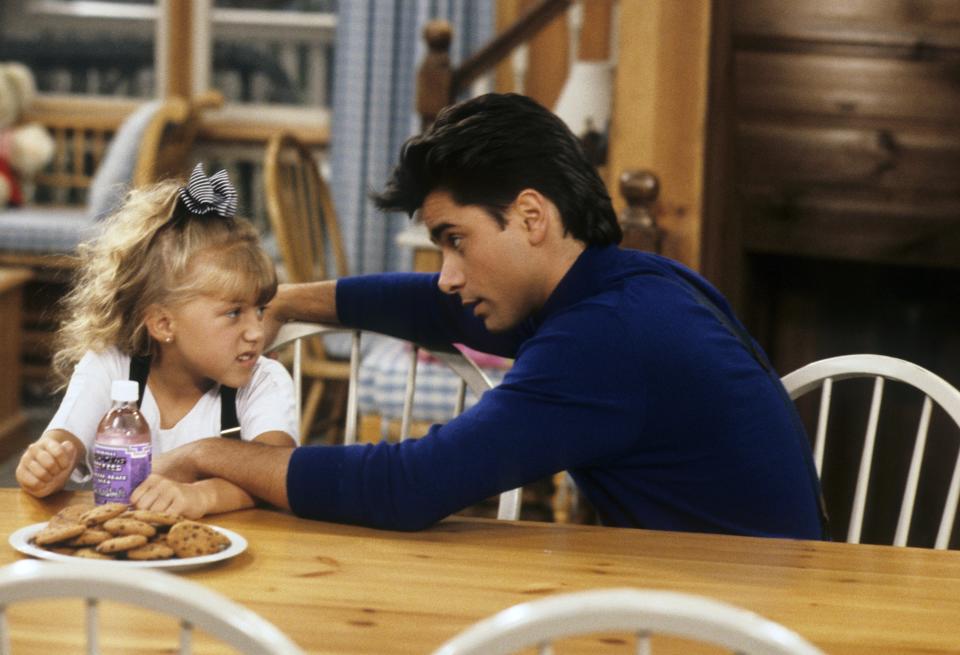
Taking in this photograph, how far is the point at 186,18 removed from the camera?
507cm

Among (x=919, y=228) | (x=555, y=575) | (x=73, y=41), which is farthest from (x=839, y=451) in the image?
(x=73, y=41)

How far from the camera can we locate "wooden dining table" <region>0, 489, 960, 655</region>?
3.50ft

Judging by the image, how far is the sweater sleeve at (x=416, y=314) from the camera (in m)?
1.74

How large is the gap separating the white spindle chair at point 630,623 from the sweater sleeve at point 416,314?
1.06 metres

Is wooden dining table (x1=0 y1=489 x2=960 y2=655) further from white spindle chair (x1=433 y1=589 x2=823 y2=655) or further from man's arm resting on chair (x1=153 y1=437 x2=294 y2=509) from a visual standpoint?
white spindle chair (x1=433 y1=589 x2=823 y2=655)

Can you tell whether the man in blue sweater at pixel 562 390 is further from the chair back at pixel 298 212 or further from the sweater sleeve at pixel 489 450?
the chair back at pixel 298 212

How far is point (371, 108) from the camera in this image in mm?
4539

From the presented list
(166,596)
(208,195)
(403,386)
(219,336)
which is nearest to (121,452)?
(219,336)

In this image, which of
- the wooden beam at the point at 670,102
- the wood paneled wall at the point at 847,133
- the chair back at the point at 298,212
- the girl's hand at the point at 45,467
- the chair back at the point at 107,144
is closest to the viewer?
the girl's hand at the point at 45,467

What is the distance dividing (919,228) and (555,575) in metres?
1.76

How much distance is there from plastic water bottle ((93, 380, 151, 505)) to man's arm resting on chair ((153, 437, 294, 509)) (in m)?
0.04

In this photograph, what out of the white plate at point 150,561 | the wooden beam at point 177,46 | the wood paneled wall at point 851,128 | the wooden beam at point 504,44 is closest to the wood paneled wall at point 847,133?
the wood paneled wall at point 851,128

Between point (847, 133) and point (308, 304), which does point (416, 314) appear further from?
point (847, 133)

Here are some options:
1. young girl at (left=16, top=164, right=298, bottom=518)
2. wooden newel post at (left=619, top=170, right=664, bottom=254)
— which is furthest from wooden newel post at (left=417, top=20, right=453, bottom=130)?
young girl at (left=16, top=164, right=298, bottom=518)
